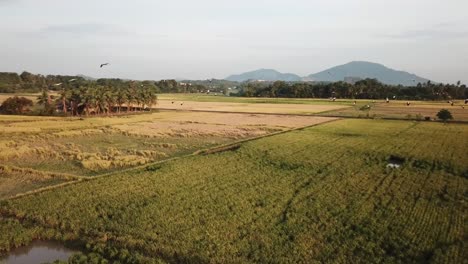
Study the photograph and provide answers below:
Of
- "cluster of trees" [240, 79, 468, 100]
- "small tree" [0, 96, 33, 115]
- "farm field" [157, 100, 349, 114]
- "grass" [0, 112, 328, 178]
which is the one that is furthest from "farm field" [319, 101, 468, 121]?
"small tree" [0, 96, 33, 115]

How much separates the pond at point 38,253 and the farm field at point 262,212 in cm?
35

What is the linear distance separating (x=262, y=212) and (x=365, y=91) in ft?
355

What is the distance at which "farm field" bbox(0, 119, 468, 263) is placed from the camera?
1281cm

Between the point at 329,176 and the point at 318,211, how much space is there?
610 cm

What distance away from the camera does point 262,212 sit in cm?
1634

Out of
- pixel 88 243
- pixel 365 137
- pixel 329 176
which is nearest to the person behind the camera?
pixel 88 243

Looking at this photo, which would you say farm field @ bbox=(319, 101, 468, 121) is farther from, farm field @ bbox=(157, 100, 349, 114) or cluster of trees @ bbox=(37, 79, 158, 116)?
cluster of trees @ bbox=(37, 79, 158, 116)

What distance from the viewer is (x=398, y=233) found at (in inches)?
555

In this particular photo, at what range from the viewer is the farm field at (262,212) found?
12.8 meters

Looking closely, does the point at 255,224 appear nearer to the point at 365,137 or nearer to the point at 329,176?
the point at 329,176

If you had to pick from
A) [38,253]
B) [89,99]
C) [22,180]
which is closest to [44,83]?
[89,99]

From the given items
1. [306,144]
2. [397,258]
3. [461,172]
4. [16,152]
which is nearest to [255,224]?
[397,258]

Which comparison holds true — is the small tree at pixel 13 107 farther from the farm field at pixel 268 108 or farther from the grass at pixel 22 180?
the grass at pixel 22 180

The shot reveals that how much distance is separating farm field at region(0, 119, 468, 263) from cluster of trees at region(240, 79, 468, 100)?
297ft
